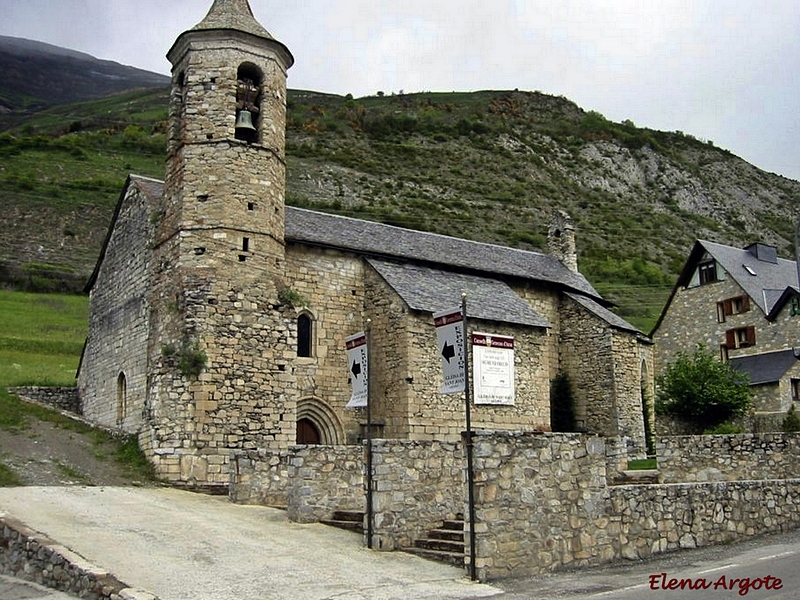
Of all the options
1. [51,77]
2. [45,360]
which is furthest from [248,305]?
[51,77]

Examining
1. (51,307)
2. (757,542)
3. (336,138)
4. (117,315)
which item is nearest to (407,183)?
(336,138)

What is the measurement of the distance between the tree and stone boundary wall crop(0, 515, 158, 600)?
1039 inches

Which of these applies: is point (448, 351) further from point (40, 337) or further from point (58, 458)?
point (40, 337)

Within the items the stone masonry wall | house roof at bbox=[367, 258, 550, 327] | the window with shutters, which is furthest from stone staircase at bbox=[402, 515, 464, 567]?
the window with shutters

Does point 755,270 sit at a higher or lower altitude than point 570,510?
higher

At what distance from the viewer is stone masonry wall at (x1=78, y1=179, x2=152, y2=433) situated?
23781 millimetres

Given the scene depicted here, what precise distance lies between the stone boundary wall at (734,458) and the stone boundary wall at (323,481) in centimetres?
700

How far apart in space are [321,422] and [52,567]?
13459 mm

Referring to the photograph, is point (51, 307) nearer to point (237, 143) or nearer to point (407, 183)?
point (237, 143)

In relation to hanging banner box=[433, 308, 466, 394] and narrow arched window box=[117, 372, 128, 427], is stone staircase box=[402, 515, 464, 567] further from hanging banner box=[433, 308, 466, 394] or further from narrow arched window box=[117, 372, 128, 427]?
narrow arched window box=[117, 372, 128, 427]

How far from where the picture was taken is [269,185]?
22.7 m

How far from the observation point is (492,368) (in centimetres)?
1309

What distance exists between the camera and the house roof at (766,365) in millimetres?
34375

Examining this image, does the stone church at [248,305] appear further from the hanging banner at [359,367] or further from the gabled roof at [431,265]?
the hanging banner at [359,367]
